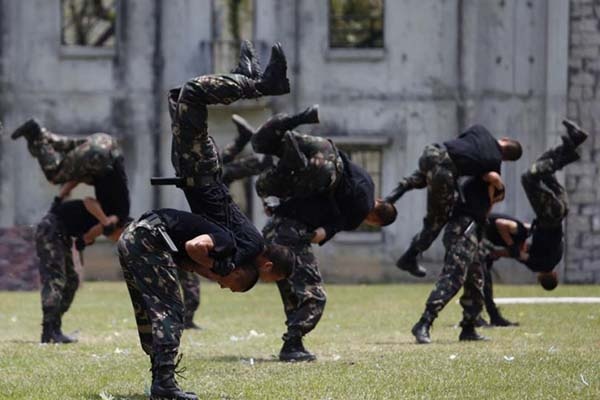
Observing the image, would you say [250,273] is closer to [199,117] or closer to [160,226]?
[160,226]

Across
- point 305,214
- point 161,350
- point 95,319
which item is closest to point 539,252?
point 305,214

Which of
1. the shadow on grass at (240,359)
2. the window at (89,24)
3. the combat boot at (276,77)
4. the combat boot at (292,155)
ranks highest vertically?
the window at (89,24)

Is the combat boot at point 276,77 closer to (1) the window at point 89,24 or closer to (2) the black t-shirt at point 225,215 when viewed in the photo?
(2) the black t-shirt at point 225,215

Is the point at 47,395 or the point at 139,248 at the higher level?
the point at 139,248

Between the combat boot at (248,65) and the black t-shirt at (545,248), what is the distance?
22.6 feet

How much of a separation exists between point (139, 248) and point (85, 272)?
2051 cm

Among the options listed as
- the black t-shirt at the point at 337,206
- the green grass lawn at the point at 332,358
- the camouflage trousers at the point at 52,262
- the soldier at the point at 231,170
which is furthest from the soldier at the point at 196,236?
the soldier at the point at 231,170

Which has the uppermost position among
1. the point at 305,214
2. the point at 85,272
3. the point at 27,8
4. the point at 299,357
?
the point at 27,8

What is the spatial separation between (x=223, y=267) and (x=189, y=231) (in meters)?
0.32

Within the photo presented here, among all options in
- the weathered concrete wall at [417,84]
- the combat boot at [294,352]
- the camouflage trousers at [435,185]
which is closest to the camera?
the combat boot at [294,352]

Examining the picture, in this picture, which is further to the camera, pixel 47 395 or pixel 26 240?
pixel 26 240

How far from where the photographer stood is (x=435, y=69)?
29656 millimetres

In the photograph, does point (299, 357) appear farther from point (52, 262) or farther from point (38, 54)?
point (38, 54)

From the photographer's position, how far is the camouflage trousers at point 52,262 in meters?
14.8
